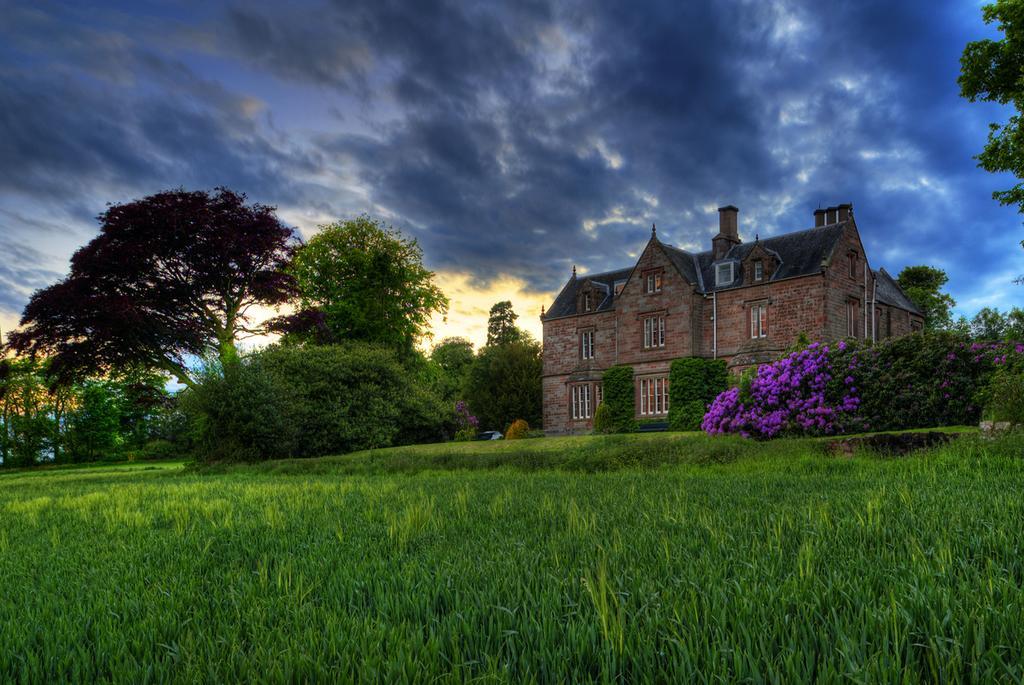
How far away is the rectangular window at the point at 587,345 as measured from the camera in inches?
1665

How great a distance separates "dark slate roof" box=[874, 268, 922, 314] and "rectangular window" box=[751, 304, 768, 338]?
7.42 m

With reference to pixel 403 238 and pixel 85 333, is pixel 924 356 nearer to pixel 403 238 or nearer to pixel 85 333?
pixel 85 333

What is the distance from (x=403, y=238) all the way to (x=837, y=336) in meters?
27.9

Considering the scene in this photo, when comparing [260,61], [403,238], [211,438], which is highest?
[403,238]

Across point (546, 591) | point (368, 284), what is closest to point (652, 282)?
point (368, 284)

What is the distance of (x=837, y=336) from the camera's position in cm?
3319

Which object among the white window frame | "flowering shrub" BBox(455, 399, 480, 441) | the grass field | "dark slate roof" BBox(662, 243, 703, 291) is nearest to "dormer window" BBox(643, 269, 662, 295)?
"dark slate roof" BBox(662, 243, 703, 291)

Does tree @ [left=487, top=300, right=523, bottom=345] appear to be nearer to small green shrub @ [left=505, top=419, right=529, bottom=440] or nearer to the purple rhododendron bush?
small green shrub @ [left=505, top=419, right=529, bottom=440]

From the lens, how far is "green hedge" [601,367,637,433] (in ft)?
125

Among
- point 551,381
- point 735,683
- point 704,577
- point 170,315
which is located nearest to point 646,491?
point 704,577

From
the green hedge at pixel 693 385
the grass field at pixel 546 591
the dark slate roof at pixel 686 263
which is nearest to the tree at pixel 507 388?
the dark slate roof at pixel 686 263

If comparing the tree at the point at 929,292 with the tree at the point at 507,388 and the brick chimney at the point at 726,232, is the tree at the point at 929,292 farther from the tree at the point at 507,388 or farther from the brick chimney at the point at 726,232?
the tree at the point at 507,388

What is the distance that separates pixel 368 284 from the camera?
4181 cm

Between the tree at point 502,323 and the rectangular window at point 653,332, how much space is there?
36.5m
